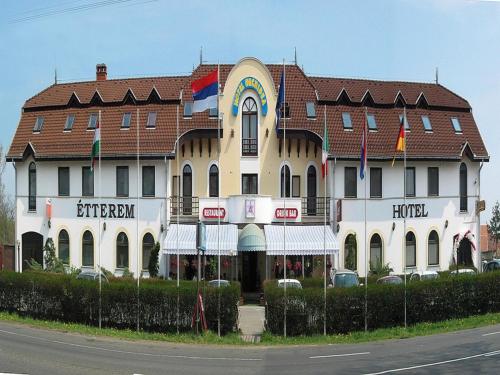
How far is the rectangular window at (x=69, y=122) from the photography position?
134 feet

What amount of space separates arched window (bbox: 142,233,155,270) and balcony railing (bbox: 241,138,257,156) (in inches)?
300

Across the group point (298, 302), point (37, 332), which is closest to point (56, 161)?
point (37, 332)

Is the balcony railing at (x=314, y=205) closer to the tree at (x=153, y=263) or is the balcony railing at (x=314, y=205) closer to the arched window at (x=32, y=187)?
the tree at (x=153, y=263)

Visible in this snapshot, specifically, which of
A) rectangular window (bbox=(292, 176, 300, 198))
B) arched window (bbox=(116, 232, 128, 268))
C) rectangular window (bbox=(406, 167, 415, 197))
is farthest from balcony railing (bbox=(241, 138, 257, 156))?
rectangular window (bbox=(406, 167, 415, 197))

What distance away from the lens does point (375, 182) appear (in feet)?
129

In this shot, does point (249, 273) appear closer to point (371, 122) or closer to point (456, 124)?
point (371, 122)

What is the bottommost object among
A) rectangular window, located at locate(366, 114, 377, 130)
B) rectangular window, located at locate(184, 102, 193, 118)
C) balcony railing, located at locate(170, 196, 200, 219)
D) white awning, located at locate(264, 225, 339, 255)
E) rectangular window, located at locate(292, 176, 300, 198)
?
white awning, located at locate(264, 225, 339, 255)

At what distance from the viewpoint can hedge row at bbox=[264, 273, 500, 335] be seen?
81.5 feet

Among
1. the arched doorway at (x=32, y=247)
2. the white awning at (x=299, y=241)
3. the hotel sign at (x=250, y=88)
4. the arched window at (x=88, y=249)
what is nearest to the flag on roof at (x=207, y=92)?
the white awning at (x=299, y=241)

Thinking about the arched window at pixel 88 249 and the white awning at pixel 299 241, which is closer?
the white awning at pixel 299 241

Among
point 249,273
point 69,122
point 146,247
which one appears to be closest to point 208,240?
point 249,273

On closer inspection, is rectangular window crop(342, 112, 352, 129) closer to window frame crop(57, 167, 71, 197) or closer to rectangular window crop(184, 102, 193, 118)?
rectangular window crop(184, 102, 193, 118)

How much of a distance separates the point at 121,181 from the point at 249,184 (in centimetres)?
797

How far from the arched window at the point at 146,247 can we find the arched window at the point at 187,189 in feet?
8.39
